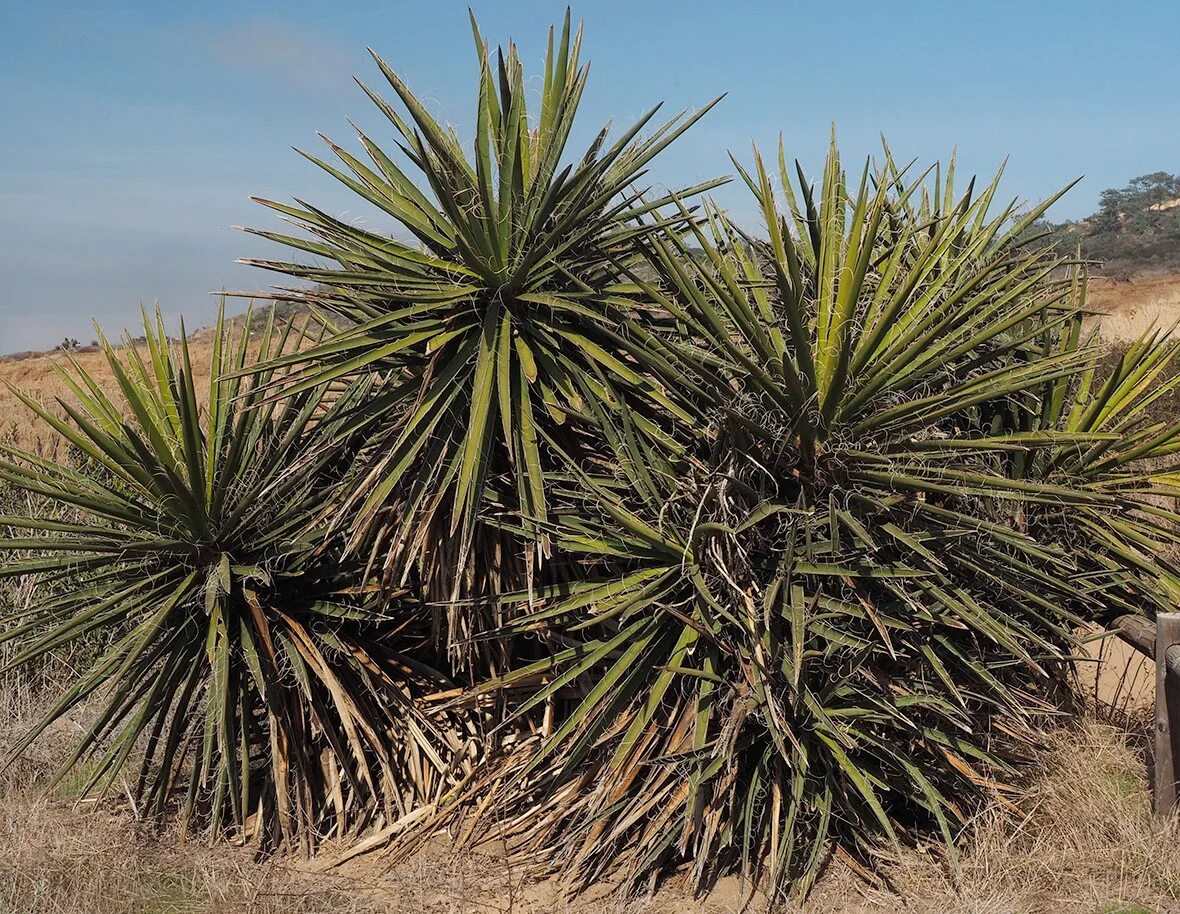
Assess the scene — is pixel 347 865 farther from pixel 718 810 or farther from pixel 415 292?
pixel 415 292

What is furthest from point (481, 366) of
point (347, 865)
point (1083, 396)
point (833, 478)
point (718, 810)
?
point (1083, 396)

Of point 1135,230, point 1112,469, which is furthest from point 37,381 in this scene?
point 1135,230

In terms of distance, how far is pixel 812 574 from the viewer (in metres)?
4.98

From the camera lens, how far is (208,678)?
628 centimetres

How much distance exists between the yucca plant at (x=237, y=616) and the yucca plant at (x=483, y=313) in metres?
0.55

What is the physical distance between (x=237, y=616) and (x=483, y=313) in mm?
2183

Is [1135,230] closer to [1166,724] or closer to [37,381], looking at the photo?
[37,381]

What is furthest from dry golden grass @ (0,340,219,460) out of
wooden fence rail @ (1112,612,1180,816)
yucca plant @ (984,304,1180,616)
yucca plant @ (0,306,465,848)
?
wooden fence rail @ (1112,612,1180,816)

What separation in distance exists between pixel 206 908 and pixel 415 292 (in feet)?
10.4

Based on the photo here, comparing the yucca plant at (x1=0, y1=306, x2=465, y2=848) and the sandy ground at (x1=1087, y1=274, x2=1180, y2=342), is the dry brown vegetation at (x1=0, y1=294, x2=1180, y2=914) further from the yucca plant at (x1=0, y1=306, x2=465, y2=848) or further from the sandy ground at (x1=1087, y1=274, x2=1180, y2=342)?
the sandy ground at (x1=1087, y1=274, x2=1180, y2=342)

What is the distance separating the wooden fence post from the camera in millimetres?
4734

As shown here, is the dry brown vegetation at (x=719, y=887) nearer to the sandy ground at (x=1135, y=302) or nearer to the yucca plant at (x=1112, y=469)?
the yucca plant at (x=1112, y=469)

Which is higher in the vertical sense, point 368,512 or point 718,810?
point 368,512

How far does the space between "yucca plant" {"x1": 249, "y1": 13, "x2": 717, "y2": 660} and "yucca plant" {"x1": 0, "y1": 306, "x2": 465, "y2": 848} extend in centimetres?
55
